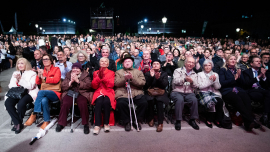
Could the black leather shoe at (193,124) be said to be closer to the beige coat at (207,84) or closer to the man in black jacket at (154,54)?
the beige coat at (207,84)

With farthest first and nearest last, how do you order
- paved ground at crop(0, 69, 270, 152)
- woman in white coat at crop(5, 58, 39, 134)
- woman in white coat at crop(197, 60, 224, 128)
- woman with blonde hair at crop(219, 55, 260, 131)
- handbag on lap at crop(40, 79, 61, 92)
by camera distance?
handbag on lap at crop(40, 79, 61, 92) → woman in white coat at crop(197, 60, 224, 128) → woman with blonde hair at crop(219, 55, 260, 131) → woman in white coat at crop(5, 58, 39, 134) → paved ground at crop(0, 69, 270, 152)

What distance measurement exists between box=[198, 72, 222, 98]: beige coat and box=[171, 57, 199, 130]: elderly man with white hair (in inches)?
5.0

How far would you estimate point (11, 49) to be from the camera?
34.9 ft

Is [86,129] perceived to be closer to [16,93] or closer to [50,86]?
[50,86]

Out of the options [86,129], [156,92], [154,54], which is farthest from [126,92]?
[154,54]

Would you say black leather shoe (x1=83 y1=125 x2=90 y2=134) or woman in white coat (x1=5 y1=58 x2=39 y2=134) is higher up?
woman in white coat (x1=5 y1=58 x2=39 y2=134)

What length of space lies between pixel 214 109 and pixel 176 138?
4.02ft

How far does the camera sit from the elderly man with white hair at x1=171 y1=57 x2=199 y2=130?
12.7ft

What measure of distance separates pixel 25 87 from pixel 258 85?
19.8ft

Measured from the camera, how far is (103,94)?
3.86 metres

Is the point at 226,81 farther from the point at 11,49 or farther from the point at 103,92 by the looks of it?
the point at 11,49

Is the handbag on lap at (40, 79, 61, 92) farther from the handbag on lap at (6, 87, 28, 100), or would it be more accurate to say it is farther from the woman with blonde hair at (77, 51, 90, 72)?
the woman with blonde hair at (77, 51, 90, 72)

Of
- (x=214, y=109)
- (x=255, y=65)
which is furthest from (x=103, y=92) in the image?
(x=255, y=65)

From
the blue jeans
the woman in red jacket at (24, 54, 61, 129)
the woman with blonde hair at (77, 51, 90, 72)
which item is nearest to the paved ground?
the woman in red jacket at (24, 54, 61, 129)
